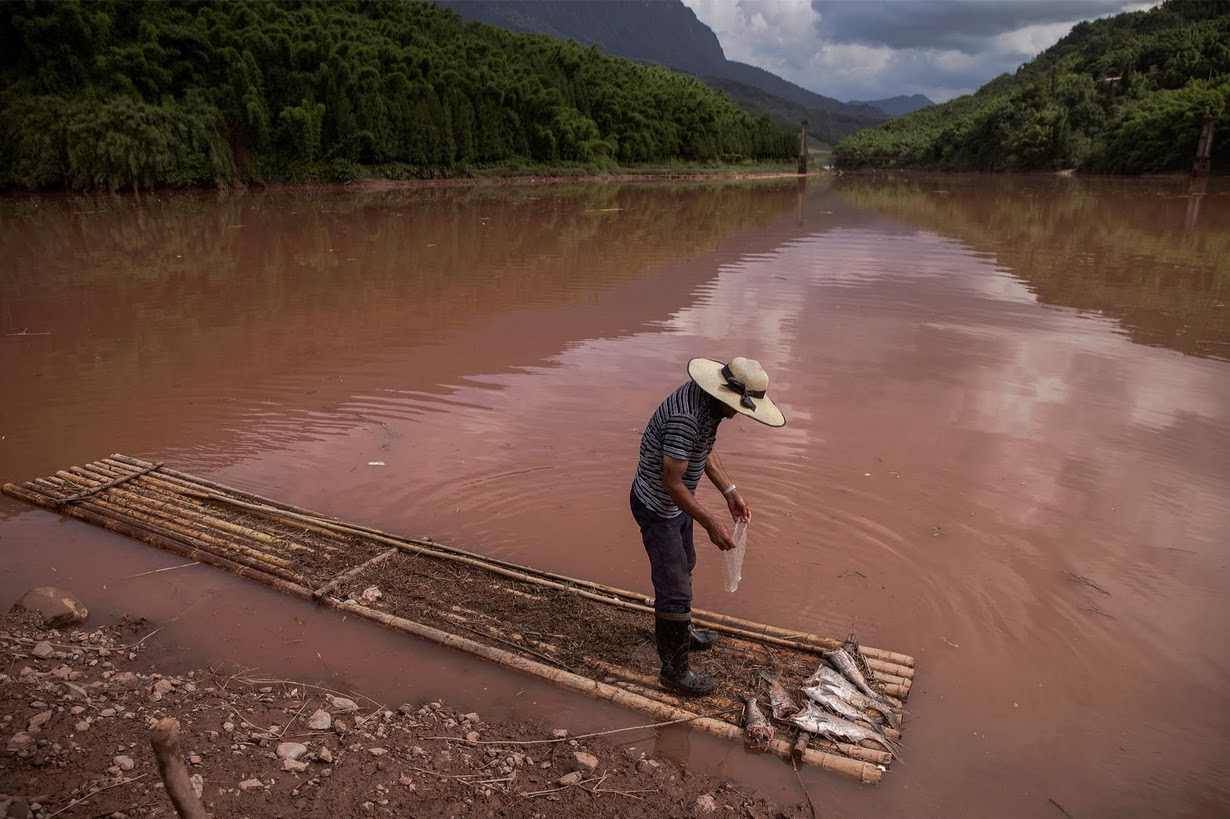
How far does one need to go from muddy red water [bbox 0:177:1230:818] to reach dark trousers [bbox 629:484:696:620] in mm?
566

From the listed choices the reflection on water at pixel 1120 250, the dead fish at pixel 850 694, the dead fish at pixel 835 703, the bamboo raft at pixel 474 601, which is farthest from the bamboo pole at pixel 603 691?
the reflection on water at pixel 1120 250

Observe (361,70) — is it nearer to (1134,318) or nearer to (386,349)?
(386,349)

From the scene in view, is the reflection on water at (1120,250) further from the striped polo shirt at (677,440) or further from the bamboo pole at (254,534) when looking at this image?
the bamboo pole at (254,534)

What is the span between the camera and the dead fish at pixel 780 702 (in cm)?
341

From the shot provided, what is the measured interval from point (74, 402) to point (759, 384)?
296 inches

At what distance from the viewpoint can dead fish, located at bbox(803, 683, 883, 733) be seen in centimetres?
340

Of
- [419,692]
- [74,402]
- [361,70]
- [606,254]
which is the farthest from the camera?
[361,70]

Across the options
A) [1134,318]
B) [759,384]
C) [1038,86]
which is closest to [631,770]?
[759,384]

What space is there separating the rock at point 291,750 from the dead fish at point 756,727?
186 cm

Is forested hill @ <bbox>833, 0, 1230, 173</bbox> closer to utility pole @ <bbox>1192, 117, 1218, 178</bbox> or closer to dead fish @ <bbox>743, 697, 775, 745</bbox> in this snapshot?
utility pole @ <bbox>1192, 117, 1218, 178</bbox>

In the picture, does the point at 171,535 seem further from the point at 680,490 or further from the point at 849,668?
the point at 849,668

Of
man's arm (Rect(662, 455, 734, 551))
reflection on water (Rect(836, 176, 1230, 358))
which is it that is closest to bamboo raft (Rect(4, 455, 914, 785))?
man's arm (Rect(662, 455, 734, 551))

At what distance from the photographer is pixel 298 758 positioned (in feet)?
9.86

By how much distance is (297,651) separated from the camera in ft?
12.8
